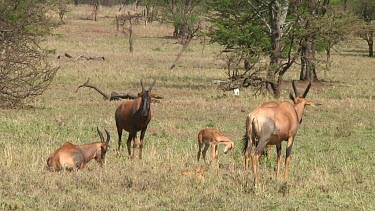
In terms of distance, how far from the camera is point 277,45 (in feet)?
96.1

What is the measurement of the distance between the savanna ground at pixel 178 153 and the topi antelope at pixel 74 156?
0.63 feet

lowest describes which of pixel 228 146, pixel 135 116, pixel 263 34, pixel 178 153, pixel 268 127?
pixel 178 153

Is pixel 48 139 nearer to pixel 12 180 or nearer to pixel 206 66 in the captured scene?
pixel 12 180

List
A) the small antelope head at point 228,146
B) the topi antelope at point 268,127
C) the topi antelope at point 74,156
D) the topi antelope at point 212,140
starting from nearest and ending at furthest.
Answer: the topi antelope at point 268,127 < the topi antelope at point 74,156 < the topi antelope at point 212,140 < the small antelope head at point 228,146

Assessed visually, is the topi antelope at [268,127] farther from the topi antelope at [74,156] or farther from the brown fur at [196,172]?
the topi antelope at [74,156]

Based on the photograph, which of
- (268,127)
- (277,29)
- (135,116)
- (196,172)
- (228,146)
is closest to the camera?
(268,127)

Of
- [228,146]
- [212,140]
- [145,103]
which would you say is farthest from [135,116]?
[228,146]

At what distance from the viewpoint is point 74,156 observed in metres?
12.5

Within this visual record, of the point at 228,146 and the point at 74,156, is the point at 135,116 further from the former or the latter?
the point at 74,156

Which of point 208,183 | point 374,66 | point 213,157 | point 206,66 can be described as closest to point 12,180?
point 208,183

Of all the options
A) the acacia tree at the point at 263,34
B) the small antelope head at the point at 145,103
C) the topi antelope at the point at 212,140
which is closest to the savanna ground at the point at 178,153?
the topi antelope at the point at 212,140

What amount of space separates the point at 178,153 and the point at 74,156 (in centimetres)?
309

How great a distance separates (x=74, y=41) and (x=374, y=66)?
2398 centimetres

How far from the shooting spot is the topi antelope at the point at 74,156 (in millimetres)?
12352
